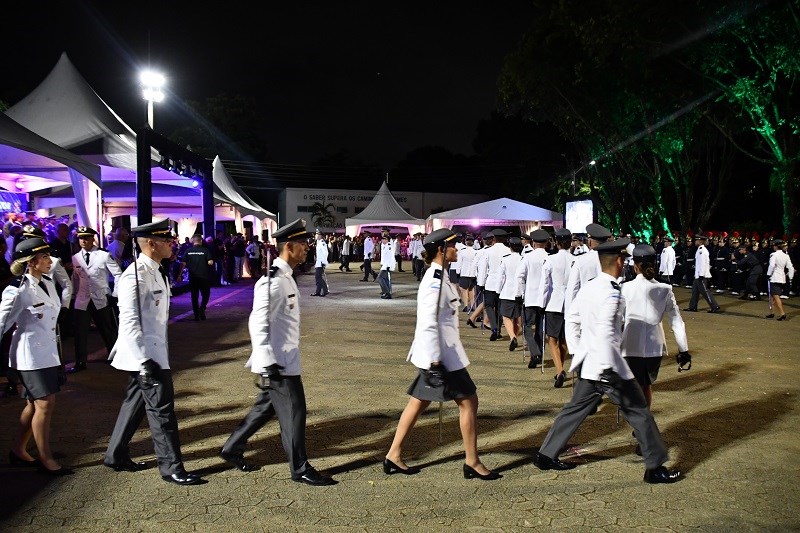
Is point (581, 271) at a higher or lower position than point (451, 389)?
higher

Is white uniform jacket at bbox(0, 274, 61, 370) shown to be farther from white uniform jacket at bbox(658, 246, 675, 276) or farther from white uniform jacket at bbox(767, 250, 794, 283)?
white uniform jacket at bbox(658, 246, 675, 276)

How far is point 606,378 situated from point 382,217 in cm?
3790

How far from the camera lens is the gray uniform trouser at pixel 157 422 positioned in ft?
16.0

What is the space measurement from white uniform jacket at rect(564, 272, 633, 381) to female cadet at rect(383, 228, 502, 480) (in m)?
0.85

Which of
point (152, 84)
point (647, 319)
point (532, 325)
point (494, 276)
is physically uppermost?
point (152, 84)

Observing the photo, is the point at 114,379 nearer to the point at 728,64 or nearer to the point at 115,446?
the point at 115,446

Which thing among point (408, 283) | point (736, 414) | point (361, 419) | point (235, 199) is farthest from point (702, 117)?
point (361, 419)

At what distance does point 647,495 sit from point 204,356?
7.17 m

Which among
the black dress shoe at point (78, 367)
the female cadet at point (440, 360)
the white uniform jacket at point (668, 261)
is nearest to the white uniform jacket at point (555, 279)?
the female cadet at point (440, 360)

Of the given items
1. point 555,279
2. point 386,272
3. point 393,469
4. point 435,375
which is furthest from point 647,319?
point 386,272

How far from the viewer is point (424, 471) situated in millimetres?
5328

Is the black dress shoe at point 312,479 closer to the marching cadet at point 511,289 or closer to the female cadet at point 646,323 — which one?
the female cadet at point 646,323

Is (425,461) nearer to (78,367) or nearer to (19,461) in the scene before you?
(19,461)

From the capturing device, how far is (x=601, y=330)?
16.5 feet
